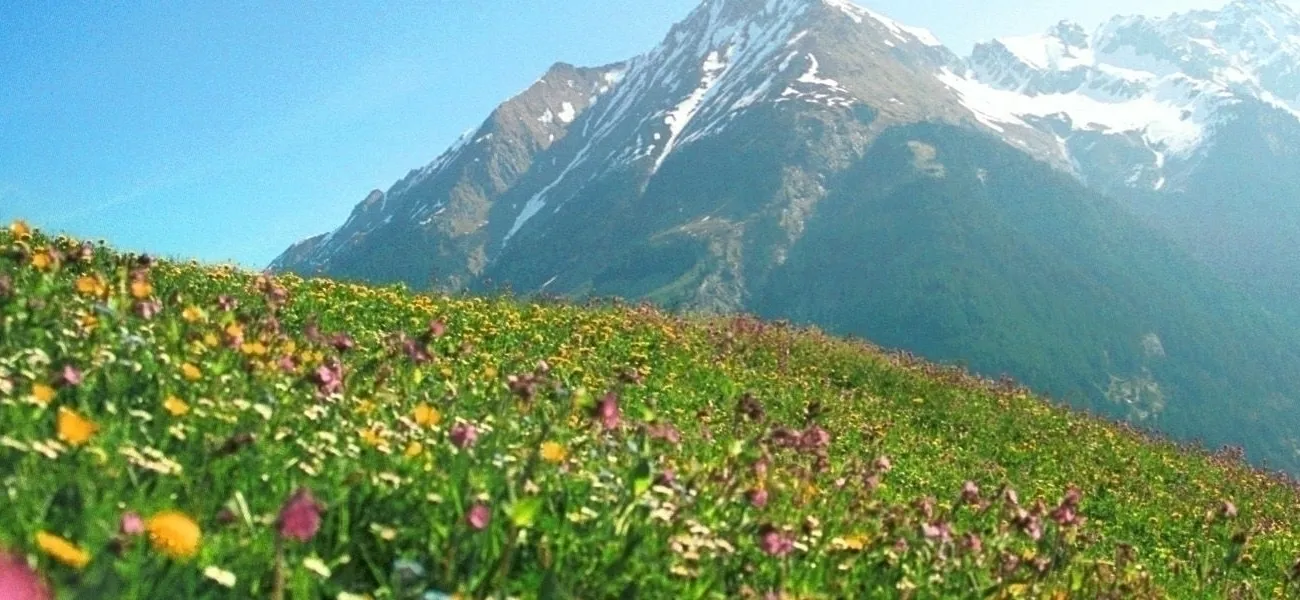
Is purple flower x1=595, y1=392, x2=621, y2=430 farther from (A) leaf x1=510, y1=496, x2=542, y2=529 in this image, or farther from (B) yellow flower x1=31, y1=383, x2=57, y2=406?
(B) yellow flower x1=31, y1=383, x2=57, y2=406

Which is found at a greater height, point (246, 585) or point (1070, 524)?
point (246, 585)

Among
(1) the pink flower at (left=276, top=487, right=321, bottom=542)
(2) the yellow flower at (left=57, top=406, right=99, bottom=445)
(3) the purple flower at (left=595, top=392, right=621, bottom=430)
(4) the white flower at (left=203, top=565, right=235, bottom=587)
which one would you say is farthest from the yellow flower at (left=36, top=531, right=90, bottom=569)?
(3) the purple flower at (left=595, top=392, right=621, bottom=430)

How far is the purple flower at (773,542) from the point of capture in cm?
418

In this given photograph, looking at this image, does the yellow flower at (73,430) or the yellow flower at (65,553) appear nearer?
the yellow flower at (65,553)

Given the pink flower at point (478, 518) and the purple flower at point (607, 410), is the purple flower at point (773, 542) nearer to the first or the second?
the purple flower at point (607, 410)

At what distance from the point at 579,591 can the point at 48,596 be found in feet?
6.27

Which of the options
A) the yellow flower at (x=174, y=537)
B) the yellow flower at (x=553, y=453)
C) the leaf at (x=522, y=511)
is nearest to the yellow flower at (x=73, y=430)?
the yellow flower at (x=174, y=537)

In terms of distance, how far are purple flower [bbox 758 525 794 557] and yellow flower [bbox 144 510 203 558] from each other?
2.22m

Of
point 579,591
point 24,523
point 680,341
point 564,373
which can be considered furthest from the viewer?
point 680,341

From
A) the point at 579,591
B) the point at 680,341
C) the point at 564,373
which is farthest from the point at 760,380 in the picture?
the point at 579,591

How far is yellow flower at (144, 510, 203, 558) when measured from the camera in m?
2.74

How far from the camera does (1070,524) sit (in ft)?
17.9

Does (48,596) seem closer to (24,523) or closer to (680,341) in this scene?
(24,523)

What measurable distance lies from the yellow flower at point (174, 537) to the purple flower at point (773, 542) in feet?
7.27
